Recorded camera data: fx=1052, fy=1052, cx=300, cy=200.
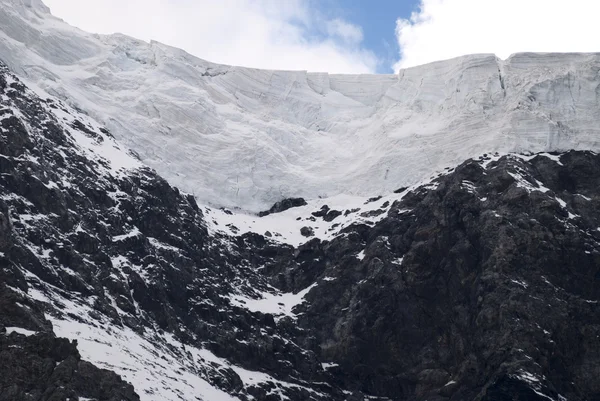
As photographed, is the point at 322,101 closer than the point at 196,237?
No

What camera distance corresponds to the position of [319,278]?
422 ft

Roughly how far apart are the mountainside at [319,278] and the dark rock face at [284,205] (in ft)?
30.7

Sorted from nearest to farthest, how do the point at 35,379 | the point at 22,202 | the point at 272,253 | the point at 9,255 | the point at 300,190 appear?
the point at 35,379 → the point at 9,255 → the point at 22,202 → the point at 272,253 → the point at 300,190

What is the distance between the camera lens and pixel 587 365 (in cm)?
10681

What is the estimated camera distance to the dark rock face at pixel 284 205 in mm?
145125

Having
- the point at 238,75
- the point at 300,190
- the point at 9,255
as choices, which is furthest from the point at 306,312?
the point at 238,75

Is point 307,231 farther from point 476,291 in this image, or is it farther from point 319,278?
point 476,291

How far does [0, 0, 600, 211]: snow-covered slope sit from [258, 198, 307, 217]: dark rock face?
214 centimetres

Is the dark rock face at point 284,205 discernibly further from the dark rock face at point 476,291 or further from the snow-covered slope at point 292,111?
the dark rock face at point 476,291

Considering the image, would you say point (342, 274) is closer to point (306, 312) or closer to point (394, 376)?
point (306, 312)

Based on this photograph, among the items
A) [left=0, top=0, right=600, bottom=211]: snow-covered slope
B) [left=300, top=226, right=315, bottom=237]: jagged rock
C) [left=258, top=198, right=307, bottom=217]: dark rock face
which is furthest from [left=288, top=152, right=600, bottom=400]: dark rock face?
[left=258, top=198, right=307, bottom=217]: dark rock face

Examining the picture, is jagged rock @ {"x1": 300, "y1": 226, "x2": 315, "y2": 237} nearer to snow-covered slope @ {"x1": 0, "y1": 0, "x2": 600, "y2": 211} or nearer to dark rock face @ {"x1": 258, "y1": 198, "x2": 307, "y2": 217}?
dark rock face @ {"x1": 258, "y1": 198, "x2": 307, "y2": 217}

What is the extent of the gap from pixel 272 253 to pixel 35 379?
57570 mm

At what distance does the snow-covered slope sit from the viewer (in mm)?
139500
